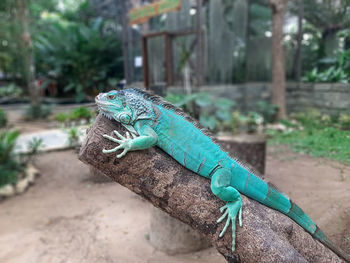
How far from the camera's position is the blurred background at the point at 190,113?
2.64 meters

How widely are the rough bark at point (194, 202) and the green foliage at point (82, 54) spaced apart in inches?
492

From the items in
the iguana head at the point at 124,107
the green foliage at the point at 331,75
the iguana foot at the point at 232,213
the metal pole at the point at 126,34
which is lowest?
the iguana foot at the point at 232,213

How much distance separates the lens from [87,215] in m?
4.36

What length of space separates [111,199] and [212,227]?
1.84 m

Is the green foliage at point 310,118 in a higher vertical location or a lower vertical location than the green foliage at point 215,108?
higher

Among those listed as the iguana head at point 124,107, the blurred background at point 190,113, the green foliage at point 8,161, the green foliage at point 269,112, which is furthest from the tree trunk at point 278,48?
the green foliage at point 8,161

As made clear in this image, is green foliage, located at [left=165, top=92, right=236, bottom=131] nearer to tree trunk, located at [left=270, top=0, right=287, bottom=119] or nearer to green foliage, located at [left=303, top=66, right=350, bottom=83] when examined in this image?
tree trunk, located at [left=270, top=0, right=287, bottom=119]

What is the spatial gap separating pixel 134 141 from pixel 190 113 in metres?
2.48

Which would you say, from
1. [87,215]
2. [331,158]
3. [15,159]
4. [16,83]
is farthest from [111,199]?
[16,83]

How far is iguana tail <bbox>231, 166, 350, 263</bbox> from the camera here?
2.22 metres

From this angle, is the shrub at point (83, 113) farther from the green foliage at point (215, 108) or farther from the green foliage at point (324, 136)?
the green foliage at point (324, 136)

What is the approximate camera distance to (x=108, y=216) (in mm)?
3807

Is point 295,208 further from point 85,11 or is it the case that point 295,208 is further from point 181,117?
point 85,11

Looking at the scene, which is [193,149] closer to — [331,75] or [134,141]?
[134,141]
